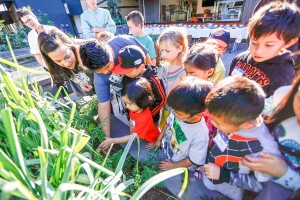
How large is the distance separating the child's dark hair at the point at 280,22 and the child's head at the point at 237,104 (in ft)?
1.67

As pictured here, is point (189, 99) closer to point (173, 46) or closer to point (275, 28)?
point (275, 28)

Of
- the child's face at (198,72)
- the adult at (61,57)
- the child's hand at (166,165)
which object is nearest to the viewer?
the child's hand at (166,165)

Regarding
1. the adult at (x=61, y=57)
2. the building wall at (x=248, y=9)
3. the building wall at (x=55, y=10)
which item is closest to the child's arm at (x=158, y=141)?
the adult at (x=61, y=57)

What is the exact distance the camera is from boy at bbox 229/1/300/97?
108 cm

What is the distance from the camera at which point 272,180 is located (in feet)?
2.52

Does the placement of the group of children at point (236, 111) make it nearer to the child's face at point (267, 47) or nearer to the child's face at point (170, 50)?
the child's face at point (267, 47)

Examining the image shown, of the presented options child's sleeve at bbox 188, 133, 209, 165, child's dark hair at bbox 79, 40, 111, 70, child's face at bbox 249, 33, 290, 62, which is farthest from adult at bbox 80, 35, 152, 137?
child's face at bbox 249, 33, 290, 62

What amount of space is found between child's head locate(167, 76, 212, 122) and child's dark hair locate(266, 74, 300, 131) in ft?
1.16

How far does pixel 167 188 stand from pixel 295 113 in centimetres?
A: 82

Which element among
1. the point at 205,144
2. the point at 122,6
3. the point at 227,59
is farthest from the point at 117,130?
the point at 122,6

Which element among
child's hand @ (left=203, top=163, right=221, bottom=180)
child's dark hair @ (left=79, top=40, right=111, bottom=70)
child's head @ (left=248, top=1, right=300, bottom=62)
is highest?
child's head @ (left=248, top=1, right=300, bottom=62)

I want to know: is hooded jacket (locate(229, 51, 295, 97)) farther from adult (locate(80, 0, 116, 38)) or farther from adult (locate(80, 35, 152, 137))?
adult (locate(80, 0, 116, 38))

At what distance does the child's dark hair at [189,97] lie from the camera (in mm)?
979

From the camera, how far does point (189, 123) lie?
1.06 meters
